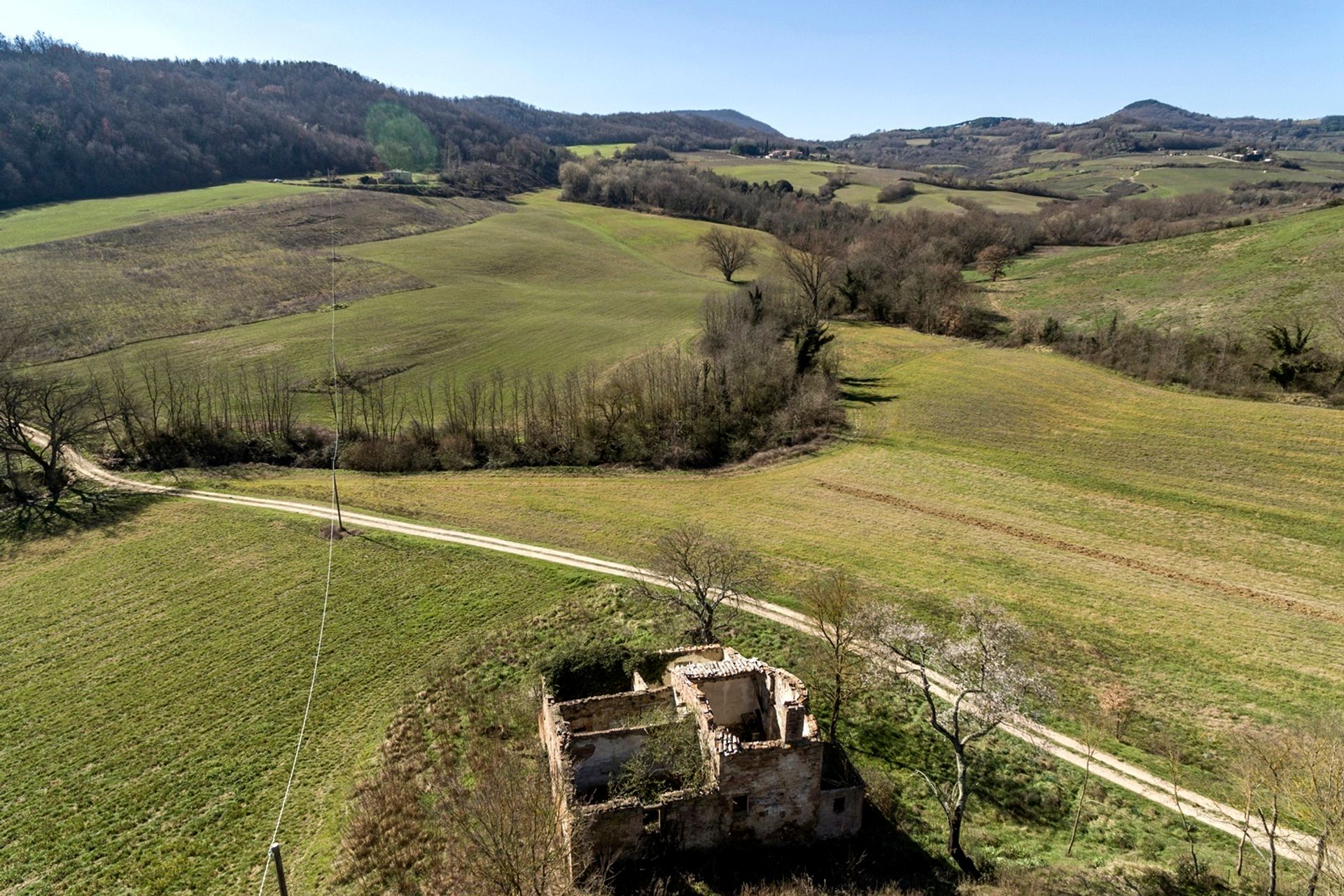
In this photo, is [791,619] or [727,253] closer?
[791,619]

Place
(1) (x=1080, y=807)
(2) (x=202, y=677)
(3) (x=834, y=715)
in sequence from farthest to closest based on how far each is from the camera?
(2) (x=202, y=677)
(3) (x=834, y=715)
(1) (x=1080, y=807)

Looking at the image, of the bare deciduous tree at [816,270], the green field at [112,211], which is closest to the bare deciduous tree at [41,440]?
the green field at [112,211]

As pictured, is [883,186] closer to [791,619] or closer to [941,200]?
[941,200]

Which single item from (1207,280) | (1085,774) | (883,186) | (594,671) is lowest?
(594,671)

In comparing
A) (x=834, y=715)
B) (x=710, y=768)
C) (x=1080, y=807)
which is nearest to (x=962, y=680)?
(x=834, y=715)

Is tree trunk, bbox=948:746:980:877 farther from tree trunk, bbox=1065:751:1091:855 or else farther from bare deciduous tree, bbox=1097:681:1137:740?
bare deciduous tree, bbox=1097:681:1137:740

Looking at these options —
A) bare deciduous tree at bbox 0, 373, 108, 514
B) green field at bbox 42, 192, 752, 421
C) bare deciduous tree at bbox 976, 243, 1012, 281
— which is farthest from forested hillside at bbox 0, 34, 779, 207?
bare deciduous tree at bbox 976, 243, 1012, 281
